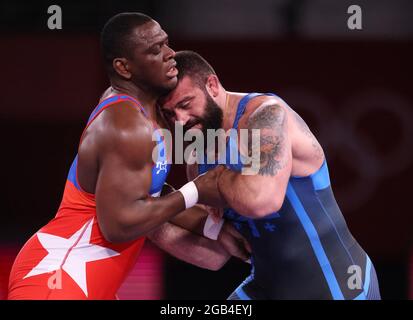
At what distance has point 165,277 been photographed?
7.36 metres

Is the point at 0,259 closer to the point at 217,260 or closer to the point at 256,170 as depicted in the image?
the point at 217,260

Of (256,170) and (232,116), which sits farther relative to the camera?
(232,116)

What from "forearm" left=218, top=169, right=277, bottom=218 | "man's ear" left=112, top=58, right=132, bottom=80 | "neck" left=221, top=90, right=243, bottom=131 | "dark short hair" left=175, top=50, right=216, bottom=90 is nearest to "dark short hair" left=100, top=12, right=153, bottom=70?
"man's ear" left=112, top=58, right=132, bottom=80

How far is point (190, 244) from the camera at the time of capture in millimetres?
4703

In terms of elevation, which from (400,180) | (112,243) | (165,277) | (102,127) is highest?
(102,127)

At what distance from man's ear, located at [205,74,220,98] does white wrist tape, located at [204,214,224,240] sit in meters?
0.69

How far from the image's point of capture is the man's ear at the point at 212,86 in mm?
4379

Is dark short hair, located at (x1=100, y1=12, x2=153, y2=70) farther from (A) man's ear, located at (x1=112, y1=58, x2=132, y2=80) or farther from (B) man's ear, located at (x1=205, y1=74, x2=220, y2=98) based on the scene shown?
(B) man's ear, located at (x1=205, y1=74, x2=220, y2=98)

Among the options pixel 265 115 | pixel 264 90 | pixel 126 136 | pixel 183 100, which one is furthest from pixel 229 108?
pixel 264 90

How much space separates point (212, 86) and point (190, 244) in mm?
960

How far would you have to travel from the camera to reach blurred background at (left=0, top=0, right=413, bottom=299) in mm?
7469

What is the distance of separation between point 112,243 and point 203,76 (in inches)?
40.6

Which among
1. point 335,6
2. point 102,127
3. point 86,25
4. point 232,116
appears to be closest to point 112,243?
point 102,127
